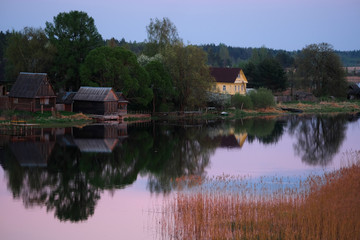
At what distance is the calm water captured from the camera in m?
20.3

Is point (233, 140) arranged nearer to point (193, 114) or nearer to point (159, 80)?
point (159, 80)

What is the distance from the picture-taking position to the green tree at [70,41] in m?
65.2

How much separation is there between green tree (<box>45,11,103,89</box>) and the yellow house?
2502cm

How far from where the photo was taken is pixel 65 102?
61.2 meters

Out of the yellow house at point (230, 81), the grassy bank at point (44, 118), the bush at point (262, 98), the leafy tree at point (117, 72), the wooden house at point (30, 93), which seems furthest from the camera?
the yellow house at point (230, 81)

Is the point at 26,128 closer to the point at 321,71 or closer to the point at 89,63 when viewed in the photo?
the point at 89,63

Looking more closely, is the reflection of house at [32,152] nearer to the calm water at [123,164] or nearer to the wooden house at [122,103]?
the calm water at [123,164]

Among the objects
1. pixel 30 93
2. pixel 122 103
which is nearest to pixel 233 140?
pixel 122 103

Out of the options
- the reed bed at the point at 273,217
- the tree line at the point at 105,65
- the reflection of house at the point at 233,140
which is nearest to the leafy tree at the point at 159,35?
the tree line at the point at 105,65

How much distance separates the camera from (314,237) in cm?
1605

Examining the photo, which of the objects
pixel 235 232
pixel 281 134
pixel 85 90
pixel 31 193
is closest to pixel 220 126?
pixel 281 134

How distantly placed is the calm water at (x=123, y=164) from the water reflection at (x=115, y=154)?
2.2 inches

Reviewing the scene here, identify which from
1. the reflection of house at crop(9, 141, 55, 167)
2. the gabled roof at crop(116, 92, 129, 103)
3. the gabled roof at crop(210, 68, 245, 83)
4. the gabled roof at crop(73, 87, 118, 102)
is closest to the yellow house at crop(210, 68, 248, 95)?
the gabled roof at crop(210, 68, 245, 83)

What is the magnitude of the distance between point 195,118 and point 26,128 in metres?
25.0
